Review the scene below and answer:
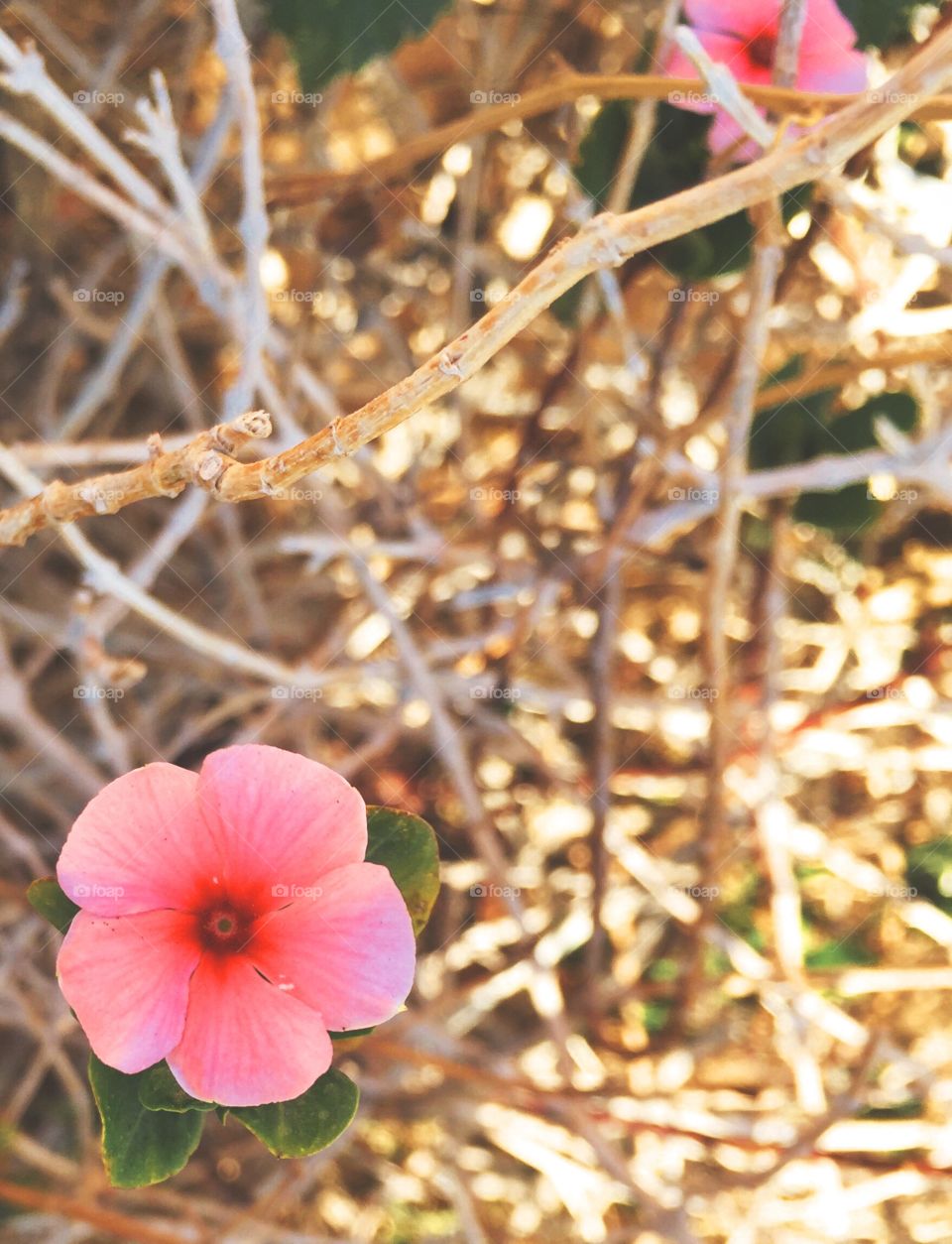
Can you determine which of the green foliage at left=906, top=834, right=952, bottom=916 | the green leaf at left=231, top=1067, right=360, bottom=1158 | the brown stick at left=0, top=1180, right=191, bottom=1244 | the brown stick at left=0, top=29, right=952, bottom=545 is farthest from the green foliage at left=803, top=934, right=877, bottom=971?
the brown stick at left=0, top=29, right=952, bottom=545

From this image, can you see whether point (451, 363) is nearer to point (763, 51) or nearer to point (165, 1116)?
point (165, 1116)

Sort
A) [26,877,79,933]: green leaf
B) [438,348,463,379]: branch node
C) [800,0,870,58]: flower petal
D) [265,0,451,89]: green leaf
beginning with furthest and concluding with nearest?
1. [265,0,451,89]: green leaf
2. [800,0,870,58]: flower petal
3. [26,877,79,933]: green leaf
4. [438,348,463,379]: branch node

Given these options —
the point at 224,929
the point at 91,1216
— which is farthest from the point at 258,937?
the point at 91,1216

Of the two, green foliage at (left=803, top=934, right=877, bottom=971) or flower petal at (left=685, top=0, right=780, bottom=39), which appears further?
green foliage at (left=803, top=934, right=877, bottom=971)

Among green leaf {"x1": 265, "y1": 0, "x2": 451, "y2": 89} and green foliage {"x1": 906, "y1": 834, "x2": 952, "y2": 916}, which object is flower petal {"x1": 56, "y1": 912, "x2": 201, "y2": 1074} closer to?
A: green leaf {"x1": 265, "y1": 0, "x2": 451, "y2": 89}

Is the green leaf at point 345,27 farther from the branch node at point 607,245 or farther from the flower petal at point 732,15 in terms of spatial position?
the branch node at point 607,245

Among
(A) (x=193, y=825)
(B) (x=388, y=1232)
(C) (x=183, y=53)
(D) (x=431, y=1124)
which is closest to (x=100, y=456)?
(A) (x=193, y=825)
